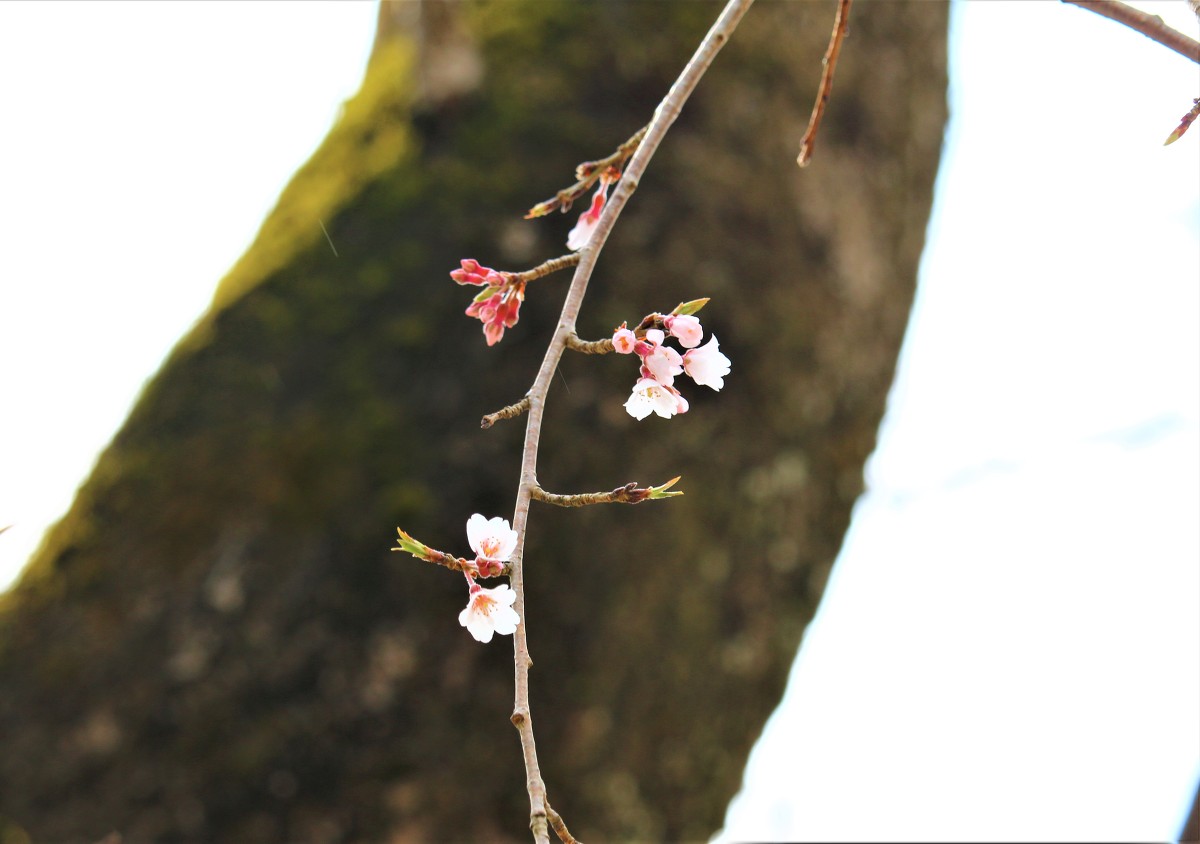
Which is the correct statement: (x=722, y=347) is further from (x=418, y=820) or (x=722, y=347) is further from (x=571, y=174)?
(x=418, y=820)

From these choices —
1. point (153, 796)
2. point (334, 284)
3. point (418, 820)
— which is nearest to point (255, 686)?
point (153, 796)

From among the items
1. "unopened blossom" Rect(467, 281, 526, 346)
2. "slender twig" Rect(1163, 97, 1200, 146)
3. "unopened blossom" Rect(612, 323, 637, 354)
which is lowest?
"unopened blossom" Rect(612, 323, 637, 354)

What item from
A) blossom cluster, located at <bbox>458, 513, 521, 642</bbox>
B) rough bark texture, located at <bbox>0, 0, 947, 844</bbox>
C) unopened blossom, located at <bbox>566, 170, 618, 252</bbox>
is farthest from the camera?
rough bark texture, located at <bbox>0, 0, 947, 844</bbox>

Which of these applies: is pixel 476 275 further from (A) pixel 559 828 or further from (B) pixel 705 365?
(A) pixel 559 828

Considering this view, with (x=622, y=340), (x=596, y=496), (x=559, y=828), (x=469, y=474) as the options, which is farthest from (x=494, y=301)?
(x=469, y=474)

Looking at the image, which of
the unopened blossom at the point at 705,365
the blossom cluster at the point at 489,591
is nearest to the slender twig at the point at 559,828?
the blossom cluster at the point at 489,591

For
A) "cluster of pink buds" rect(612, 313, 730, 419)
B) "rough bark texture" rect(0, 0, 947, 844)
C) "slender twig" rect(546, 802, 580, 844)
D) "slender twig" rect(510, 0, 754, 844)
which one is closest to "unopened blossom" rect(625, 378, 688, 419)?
"cluster of pink buds" rect(612, 313, 730, 419)

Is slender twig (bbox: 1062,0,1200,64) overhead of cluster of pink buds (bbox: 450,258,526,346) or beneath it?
overhead

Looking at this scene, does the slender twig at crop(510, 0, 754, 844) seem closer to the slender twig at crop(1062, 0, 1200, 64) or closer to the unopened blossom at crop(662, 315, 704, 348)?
the unopened blossom at crop(662, 315, 704, 348)
